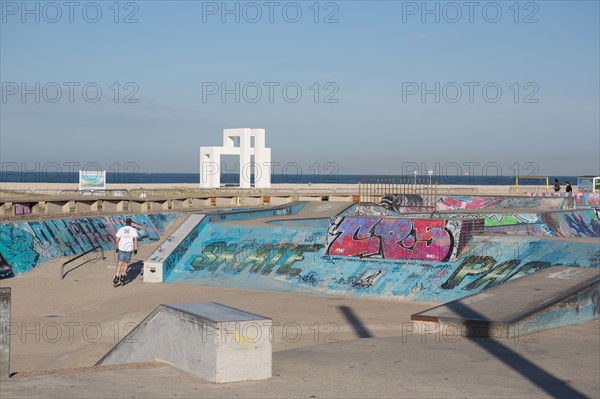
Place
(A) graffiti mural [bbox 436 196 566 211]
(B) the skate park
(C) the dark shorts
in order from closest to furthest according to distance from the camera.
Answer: (B) the skate park, (C) the dark shorts, (A) graffiti mural [bbox 436 196 566 211]

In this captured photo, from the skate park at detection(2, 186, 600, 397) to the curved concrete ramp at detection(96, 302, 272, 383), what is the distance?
105 mm

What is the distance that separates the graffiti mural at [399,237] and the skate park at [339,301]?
0.04 meters

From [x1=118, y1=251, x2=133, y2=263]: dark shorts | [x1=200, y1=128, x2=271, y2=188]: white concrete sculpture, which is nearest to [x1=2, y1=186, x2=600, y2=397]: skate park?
[x1=118, y1=251, x2=133, y2=263]: dark shorts

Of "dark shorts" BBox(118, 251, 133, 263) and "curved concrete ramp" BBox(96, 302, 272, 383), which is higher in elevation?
"dark shorts" BBox(118, 251, 133, 263)

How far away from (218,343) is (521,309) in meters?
6.06

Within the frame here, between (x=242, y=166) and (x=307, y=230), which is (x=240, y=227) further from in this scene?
(x=242, y=166)

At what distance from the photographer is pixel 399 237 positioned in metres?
21.4

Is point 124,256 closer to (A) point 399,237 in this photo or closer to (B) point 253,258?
(B) point 253,258

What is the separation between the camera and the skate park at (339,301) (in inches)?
352

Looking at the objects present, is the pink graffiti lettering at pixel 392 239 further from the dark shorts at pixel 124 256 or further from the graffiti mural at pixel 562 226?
the dark shorts at pixel 124 256

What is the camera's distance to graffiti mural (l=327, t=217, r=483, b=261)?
67.0 ft

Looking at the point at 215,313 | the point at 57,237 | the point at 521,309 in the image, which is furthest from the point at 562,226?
the point at 215,313

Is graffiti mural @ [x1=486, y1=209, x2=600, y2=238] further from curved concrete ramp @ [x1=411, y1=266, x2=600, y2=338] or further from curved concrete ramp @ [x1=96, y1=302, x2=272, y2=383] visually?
curved concrete ramp @ [x1=96, y1=302, x2=272, y2=383]

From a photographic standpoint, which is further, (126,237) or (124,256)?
(124,256)
